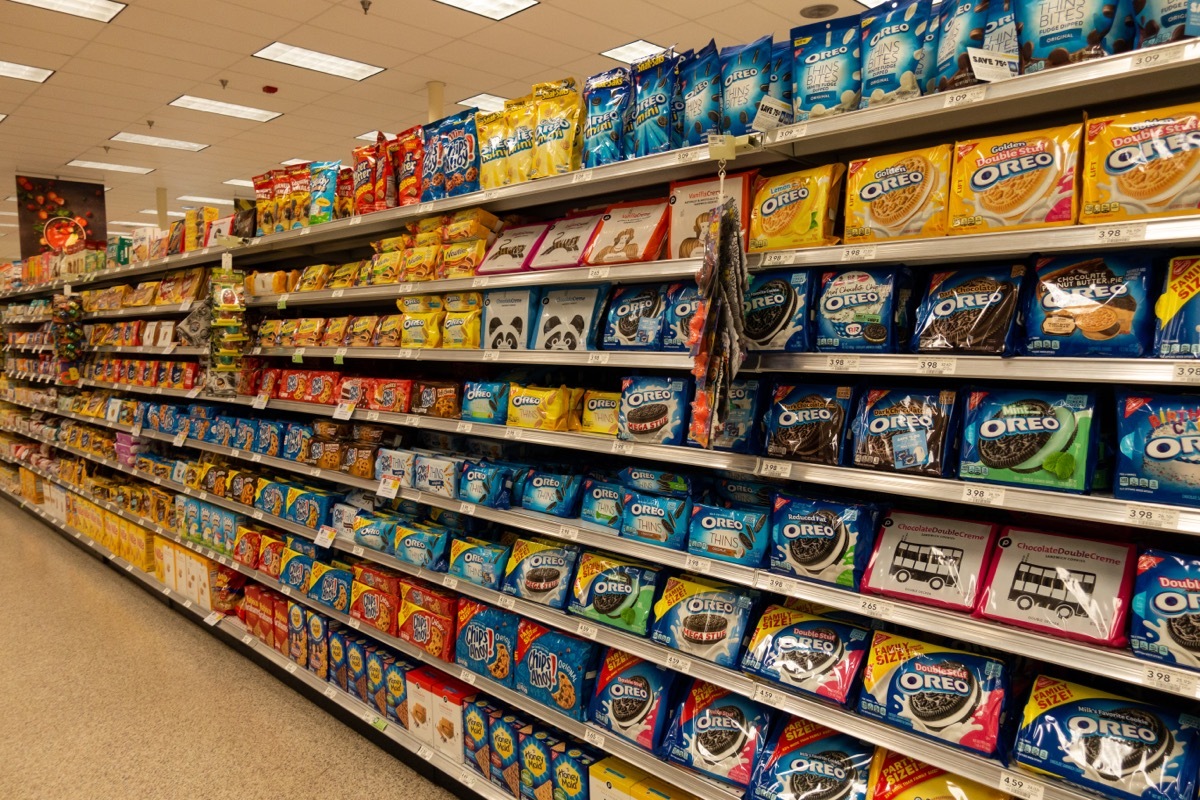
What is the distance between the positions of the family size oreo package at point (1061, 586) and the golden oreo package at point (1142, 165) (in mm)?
692

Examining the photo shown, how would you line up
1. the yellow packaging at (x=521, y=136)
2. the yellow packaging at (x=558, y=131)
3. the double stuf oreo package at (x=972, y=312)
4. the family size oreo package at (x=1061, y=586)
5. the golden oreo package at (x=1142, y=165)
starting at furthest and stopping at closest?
1. the yellow packaging at (x=521, y=136)
2. the yellow packaging at (x=558, y=131)
3. the double stuf oreo package at (x=972, y=312)
4. the family size oreo package at (x=1061, y=586)
5. the golden oreo package at (x=1142, y=165)

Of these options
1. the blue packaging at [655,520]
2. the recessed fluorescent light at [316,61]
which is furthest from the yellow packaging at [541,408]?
the recessed fluorescent light at [316,61]

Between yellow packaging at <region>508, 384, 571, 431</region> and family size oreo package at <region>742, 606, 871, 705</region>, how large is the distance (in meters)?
0.92

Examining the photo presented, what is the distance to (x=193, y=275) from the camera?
14.7 feet

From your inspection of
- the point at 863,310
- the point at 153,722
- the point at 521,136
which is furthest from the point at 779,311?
the point at 153,722

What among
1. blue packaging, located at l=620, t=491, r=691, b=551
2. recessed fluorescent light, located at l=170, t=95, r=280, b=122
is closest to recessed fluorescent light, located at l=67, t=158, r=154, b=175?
recessed fluorescent light, located at l=170, t=95, r=280, b=122

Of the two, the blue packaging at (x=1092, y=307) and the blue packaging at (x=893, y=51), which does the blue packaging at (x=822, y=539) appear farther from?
the blue packaging at (x=893, y=51)

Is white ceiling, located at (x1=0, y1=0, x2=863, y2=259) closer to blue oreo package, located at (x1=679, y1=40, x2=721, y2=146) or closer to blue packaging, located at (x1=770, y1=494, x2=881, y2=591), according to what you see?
blue oreo package, located at (x1=679, y1=40, x2=721, y2=146)

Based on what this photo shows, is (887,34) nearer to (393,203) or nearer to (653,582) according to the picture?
(653,582)

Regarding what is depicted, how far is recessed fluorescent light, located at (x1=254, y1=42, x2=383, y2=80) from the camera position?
6.62m

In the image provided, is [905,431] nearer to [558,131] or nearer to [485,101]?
[558,131]

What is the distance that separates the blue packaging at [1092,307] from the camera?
1.41m

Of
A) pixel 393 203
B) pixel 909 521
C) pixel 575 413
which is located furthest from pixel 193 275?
pixel 909 521

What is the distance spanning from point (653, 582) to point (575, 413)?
64 cm
